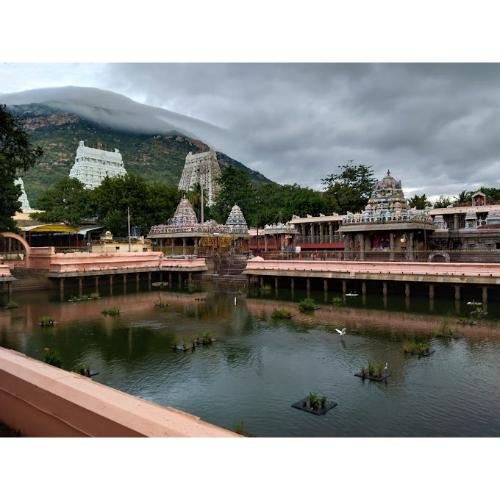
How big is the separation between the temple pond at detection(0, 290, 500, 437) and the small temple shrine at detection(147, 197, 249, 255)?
20.4m

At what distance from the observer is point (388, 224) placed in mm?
33406

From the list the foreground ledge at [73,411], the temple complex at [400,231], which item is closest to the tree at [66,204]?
the temple complex at [400,231]

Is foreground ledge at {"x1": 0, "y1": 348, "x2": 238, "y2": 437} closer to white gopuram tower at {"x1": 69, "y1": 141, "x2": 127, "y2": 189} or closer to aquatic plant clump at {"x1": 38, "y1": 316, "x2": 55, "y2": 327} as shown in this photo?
aquatic plant clump at {"x1": 38, "y1": 316, "x2": 55, "y2": 327}

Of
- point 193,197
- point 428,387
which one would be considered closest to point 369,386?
point 428,387

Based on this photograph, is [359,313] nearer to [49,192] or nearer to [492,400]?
[492,400]

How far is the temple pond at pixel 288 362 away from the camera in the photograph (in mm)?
10078

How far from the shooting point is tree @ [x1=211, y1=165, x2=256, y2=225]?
64.0 meters

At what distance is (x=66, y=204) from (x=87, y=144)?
43120 mm

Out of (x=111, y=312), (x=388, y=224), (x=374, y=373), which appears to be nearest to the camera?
(x=374, y=373)

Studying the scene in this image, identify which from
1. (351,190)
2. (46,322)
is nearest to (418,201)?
(351,190)

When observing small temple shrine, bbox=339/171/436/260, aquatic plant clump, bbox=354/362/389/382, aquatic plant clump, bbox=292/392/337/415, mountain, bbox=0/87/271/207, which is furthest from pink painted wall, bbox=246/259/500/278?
mountain, bbox=0/87/271/207

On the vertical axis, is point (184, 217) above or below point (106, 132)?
below

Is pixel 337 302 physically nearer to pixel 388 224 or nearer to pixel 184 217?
pixel 388 224

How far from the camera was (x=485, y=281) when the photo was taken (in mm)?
24312
